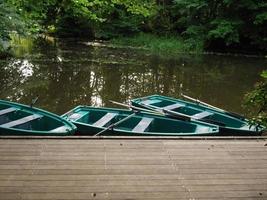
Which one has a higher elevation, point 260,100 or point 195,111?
point 260,100

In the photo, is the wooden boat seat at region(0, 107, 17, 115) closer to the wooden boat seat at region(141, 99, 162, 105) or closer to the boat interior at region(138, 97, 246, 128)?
the boat interior at region(138, 97, 246, 128)

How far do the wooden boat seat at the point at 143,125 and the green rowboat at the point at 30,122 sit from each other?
112 cm

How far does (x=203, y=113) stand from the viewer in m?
8.15

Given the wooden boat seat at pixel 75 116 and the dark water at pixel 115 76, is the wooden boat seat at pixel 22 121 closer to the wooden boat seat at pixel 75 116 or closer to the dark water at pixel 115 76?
the wooden boat seat at pixel 75 116

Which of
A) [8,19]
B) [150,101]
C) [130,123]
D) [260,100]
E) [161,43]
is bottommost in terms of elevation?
[130,123]

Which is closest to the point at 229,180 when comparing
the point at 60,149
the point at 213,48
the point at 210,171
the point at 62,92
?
the point at 210,171

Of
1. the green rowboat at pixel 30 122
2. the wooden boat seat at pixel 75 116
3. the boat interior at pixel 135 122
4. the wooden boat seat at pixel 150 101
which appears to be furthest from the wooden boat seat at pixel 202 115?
the green rowboat at pixel 30 122

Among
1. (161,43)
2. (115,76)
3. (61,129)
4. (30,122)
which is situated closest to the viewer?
(61,129)

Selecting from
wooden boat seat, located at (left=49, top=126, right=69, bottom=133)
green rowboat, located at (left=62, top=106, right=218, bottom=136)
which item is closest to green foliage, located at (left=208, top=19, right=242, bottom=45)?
green rowboat, located at (left=62, top=106, right=218, bottom=136)

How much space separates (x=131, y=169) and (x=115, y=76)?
10.9 metres

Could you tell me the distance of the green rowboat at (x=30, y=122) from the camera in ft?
19.8

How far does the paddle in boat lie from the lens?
276 inches

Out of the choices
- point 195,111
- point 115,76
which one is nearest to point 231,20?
point 115,76

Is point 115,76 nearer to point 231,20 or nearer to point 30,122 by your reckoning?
point 30,122
